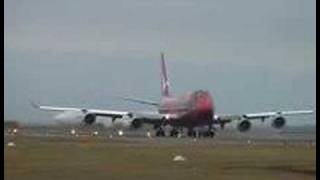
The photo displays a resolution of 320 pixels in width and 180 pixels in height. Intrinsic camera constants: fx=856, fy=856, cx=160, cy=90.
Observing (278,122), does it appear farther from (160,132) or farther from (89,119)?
(89,119)

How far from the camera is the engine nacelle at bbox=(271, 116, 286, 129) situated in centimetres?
8631

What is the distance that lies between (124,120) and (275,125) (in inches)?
606

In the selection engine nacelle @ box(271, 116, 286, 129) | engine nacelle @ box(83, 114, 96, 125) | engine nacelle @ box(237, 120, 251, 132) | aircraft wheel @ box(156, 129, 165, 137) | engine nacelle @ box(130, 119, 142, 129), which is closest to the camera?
aircraft wheel @ box(156, 129, 165, 137)

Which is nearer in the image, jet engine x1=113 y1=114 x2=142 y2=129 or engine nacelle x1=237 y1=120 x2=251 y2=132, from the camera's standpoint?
jet engine x1=113 y1=114 x2=142 y2=129

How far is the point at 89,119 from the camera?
83.6 metres

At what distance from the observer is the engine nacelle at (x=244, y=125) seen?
88000mm

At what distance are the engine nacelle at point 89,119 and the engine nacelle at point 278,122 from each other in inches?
718

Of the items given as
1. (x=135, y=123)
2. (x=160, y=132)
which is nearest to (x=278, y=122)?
(x=160, y=132)

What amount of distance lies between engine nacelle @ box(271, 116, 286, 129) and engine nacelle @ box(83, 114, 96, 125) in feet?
59.9

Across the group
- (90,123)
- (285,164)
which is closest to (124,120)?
(90,123)

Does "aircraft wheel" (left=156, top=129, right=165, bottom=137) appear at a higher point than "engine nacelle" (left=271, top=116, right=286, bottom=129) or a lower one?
lower

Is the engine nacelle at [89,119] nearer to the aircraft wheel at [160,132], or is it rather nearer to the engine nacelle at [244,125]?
the aircraft wheel at [160,132]

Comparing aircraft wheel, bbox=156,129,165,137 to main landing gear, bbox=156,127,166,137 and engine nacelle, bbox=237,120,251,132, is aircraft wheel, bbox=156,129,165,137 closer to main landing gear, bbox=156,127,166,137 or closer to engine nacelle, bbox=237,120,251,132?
main landing gear, bbox=156,127,166,137
